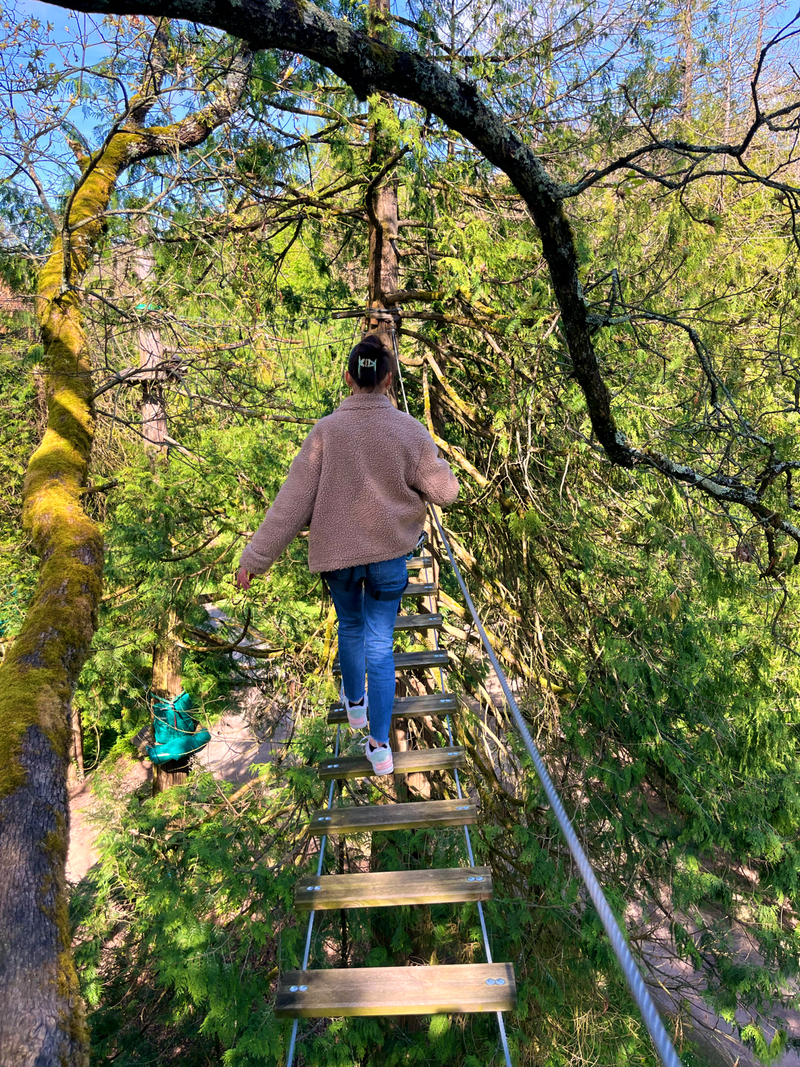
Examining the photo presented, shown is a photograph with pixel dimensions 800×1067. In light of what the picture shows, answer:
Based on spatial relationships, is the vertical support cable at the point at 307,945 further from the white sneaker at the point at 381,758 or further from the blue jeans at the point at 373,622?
the blue jeans at the point at 373,622

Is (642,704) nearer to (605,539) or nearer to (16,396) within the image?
(605,539)

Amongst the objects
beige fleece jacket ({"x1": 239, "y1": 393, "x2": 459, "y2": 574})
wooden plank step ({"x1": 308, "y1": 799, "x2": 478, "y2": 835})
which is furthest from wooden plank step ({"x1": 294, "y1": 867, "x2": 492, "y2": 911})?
beige fleece jacket ({"x1": 239, "y1": 393, "x2": 459, "y2": 574})

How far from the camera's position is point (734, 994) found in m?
4.41

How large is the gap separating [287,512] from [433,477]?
55 centimetres

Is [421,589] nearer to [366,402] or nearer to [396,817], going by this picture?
[396,817]

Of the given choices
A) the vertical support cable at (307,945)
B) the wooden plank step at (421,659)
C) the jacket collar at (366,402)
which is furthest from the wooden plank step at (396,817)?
the jacket collar at (366,402)

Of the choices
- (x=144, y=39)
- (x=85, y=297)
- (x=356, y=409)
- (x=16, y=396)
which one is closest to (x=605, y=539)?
(x=356, y=409)

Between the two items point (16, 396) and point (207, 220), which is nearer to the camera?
point (207, 220)

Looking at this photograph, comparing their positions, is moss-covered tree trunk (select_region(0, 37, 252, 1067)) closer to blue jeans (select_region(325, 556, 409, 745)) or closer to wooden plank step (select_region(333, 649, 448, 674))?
blue jeans (select_region(325, 556, 409, 745))

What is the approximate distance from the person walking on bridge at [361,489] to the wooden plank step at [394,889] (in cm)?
100

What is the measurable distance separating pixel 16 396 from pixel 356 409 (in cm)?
558

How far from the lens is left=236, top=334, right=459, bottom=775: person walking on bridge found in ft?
7.88

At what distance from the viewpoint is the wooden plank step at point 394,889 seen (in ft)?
7.20

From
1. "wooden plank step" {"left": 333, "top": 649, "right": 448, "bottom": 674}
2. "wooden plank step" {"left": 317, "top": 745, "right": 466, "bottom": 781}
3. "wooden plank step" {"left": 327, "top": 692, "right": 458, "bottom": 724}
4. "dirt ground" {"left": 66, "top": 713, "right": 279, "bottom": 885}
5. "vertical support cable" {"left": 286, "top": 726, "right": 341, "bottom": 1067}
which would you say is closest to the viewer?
"vertical support cable" {"left": 286, "top": 726, "right": 341, "bottom": 1067}
